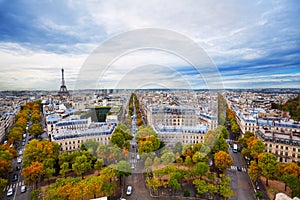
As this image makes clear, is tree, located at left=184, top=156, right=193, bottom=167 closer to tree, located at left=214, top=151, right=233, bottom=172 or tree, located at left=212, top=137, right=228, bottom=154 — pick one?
tree, located at left=214, top=151, right=233, bottom=172

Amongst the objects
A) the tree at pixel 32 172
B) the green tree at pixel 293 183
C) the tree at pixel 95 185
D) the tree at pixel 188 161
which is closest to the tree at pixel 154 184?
the tree at pixel 188 161

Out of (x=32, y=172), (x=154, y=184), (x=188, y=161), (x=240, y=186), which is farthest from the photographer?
(x=188, y=161)

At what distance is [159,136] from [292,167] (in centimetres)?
1089

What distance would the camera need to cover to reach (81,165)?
12812 millimetres

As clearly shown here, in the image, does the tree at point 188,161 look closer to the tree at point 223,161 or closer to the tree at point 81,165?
the tree at point 223,161

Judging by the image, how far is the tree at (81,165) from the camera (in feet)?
A: 42.1

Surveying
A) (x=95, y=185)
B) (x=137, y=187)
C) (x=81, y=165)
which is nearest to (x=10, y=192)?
(x=81, y=165)

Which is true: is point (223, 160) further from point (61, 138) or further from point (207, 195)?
point (61, 138)

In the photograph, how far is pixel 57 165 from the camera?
1502 cm

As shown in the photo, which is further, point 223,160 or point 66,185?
point 223,160

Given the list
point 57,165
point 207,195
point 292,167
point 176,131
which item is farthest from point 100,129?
point 292,167

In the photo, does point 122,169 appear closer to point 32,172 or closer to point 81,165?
point 81,165

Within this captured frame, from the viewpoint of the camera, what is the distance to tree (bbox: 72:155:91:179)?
1282 centimetres

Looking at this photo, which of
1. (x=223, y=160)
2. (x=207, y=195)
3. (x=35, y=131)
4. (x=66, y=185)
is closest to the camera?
Result: (x=66, y=185)
